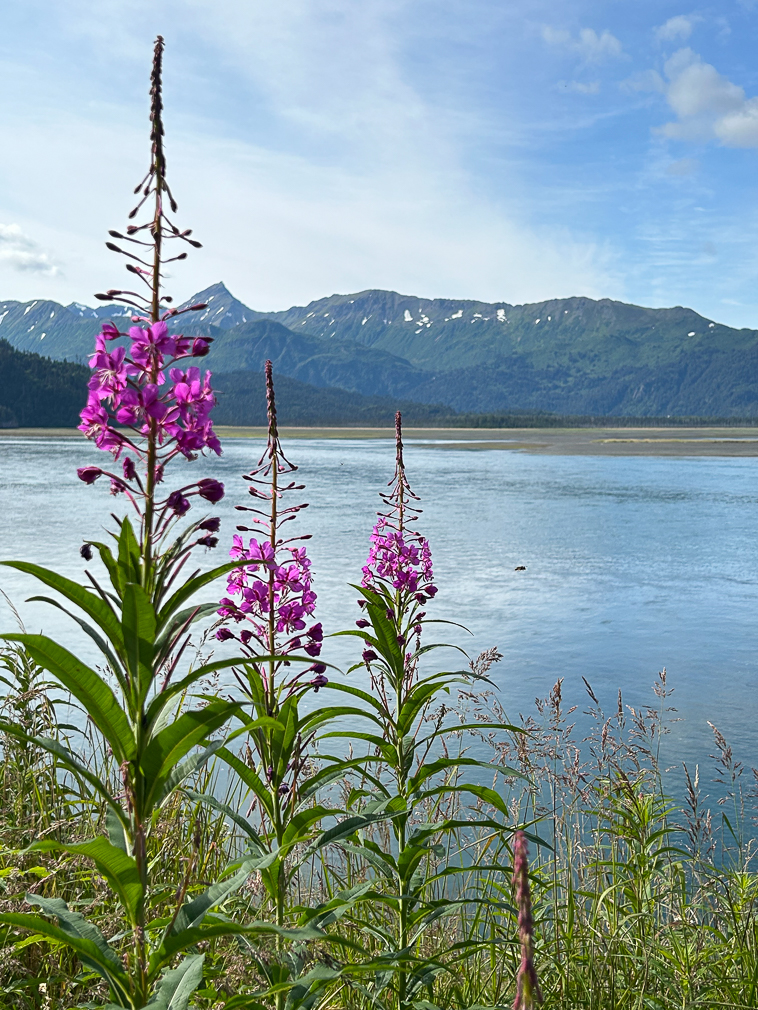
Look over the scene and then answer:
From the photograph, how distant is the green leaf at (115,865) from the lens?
5.35ft

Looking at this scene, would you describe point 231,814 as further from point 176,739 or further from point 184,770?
point 176,739

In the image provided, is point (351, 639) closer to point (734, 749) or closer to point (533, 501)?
point (734, 749)

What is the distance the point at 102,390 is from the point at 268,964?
153 cm

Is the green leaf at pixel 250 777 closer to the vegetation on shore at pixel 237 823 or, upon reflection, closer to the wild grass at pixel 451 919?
the vegetation on shore at pixel 237 823

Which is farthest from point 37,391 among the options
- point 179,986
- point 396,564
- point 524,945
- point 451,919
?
point 524,945

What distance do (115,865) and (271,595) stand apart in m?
1.04

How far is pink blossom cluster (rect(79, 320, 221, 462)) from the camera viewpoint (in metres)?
1.89

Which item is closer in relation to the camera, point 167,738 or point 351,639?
point 167,738

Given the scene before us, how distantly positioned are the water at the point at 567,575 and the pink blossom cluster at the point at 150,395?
18.3ft

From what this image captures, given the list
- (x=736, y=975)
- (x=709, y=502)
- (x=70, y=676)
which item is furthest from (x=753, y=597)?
(x=709, y=502)

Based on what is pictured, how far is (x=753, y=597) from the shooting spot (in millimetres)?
12172

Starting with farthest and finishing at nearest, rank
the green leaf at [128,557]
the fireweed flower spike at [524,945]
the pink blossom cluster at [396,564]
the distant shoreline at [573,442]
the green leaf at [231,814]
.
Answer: the distant shoreline at [573,442] < the pink blossom cluster at [396,564] < the green leaf at [231,814] < the green leaf at [128,557] < the fireweed flower spike at [524,945]

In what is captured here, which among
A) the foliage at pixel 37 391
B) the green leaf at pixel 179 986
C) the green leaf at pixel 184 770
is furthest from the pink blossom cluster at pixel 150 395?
the foliage at pixel 37 391

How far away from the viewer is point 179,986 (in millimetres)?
1711
